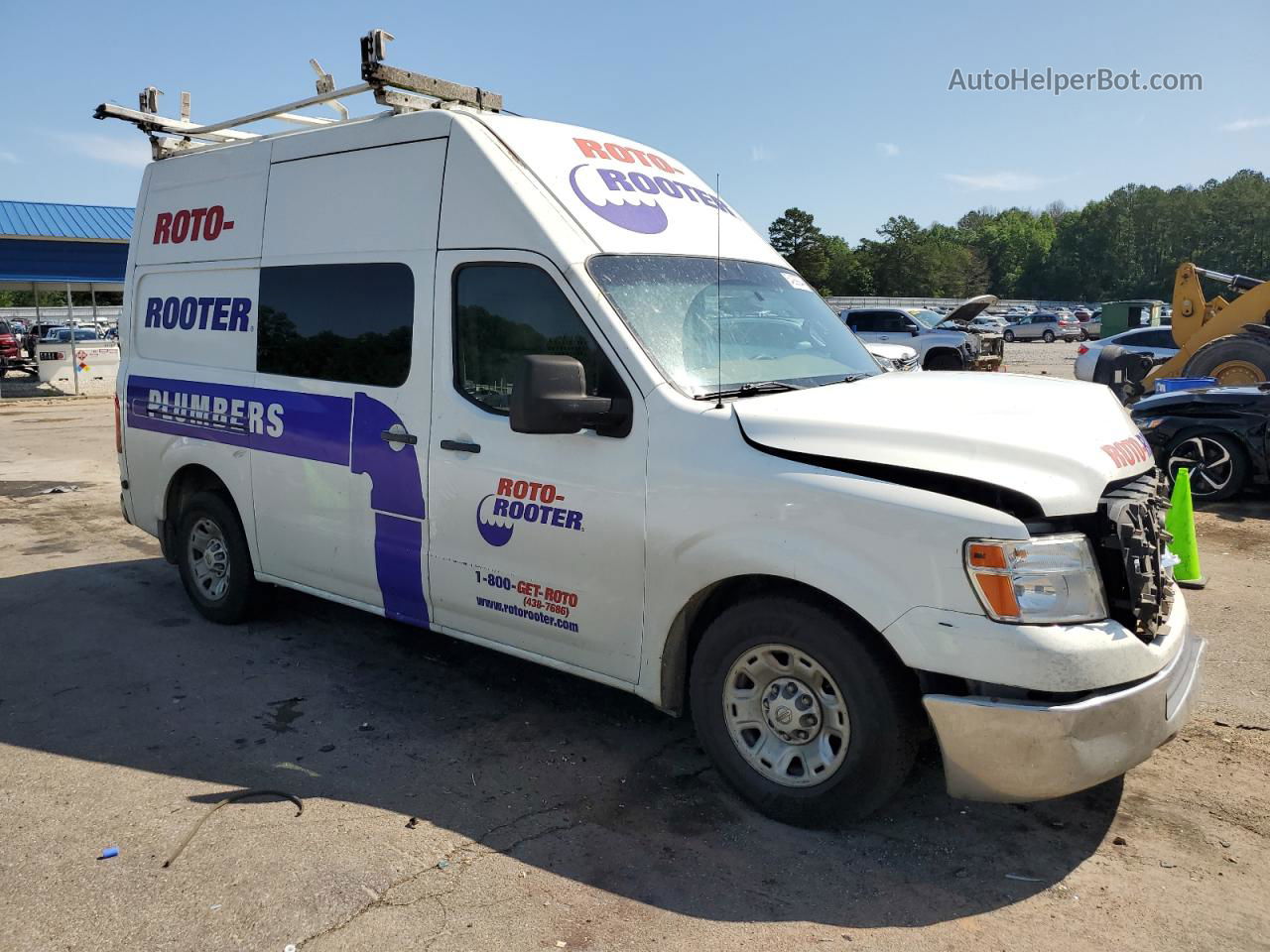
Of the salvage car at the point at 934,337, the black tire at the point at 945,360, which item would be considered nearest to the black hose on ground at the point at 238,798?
the salvage car at the point at 934,337

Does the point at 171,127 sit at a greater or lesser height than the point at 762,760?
greater

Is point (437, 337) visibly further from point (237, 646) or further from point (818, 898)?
point (818, 898)

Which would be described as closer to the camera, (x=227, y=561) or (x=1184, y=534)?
(x=227, y=561)

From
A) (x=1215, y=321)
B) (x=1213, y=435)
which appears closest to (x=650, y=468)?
(x=1213, y=435)

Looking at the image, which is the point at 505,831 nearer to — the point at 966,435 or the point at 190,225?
the point at 966,435

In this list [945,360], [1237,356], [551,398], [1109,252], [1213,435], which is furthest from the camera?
[1109,252]

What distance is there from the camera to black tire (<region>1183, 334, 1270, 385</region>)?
13266 mm

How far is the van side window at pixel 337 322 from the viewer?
4684 mm

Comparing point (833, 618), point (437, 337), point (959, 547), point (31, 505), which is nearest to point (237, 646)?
point (437, 337)

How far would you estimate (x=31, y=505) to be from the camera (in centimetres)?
991

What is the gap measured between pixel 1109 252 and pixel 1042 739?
410 ft

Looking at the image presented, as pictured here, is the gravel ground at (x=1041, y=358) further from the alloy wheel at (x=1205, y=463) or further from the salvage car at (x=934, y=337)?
the alloy wheel at (x=1205, y=463)

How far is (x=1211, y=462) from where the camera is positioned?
31.0 feet

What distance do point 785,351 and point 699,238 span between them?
73 centimetres
